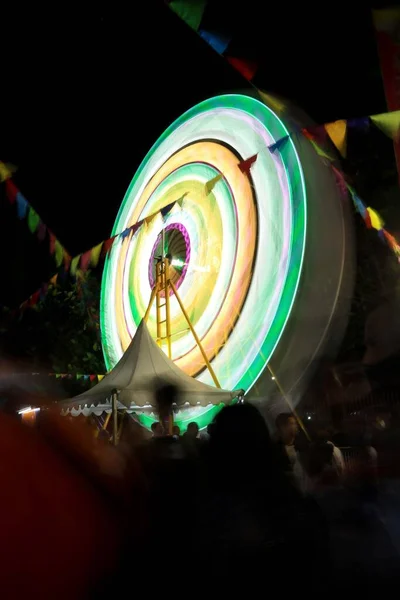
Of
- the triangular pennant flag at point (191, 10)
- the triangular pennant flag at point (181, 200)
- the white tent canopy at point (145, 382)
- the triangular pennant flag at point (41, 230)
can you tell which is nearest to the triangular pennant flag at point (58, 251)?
the triangular pennant flag at point (41, 230)

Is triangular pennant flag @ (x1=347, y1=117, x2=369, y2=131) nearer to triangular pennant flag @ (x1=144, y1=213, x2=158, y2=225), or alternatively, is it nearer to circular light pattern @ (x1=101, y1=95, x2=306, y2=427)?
circular light pattern @ (x1=101, y1=95, x2=306, y2=427)

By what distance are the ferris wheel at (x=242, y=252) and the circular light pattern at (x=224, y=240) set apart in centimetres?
2

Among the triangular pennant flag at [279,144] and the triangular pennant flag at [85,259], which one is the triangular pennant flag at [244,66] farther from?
the triangular pennant flag at [85,259]

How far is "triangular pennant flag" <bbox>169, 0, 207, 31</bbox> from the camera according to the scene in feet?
15.4

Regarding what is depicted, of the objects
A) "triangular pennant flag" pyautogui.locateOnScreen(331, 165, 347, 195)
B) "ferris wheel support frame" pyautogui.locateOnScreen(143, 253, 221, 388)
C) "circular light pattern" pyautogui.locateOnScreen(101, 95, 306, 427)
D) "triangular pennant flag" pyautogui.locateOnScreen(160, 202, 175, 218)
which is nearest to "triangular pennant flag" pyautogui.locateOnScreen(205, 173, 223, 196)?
"circular light pattern" pyautogui.locateOnScreen(101, 95, 306, 427)

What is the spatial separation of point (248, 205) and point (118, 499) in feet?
17.3

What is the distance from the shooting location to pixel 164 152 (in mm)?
9008

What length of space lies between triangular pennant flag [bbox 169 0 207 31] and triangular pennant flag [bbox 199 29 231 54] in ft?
0.31

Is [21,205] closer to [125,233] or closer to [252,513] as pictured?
[125,233]

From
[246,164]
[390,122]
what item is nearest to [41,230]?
[246,164]

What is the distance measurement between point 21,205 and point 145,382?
4.23 m

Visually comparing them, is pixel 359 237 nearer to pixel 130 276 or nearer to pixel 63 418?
pixel 130 276

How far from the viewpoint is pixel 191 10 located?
4742 millimetres

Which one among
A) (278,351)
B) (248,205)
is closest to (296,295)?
(278,351)
